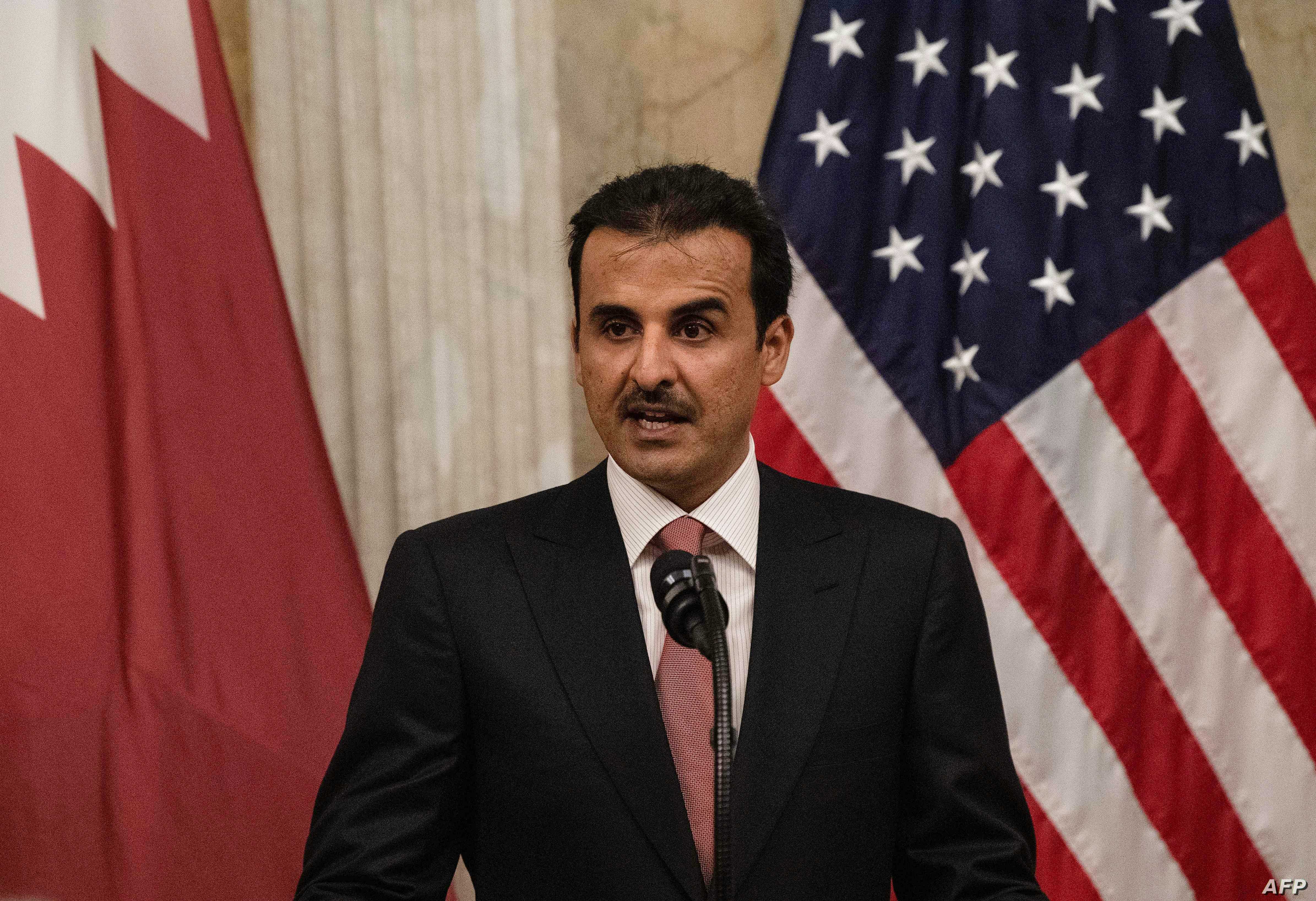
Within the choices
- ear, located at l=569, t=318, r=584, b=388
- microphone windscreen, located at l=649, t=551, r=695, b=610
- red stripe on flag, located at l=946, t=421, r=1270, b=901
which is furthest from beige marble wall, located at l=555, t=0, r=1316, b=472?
microphone windscreen, located at l=649, t=551, r=695, b=610

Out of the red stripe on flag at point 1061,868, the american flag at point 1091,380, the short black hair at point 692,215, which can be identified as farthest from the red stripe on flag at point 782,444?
the short black hair at point 692,215

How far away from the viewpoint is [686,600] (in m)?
1.05

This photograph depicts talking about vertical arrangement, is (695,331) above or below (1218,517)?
above

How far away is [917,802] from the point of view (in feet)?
4.57

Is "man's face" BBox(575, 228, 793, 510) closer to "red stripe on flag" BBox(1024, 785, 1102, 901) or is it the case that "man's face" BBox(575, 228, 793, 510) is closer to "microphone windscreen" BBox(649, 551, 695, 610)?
"microphone windscreen" BBox(649, 551, 695, 610)

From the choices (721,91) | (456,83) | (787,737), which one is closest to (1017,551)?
(721,91)

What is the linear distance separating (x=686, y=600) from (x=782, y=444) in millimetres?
1558

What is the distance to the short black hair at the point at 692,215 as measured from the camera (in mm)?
1435

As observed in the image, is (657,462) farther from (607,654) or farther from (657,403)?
(607,654)

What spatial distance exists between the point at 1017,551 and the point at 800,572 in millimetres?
1335

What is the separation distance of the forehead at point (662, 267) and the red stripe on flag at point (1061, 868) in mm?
1714

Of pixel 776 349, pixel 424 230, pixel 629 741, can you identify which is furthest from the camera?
pixel 424 230

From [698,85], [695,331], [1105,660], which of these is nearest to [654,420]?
[695,331]

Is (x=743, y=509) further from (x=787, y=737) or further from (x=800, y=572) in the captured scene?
(x=787, y=737)
